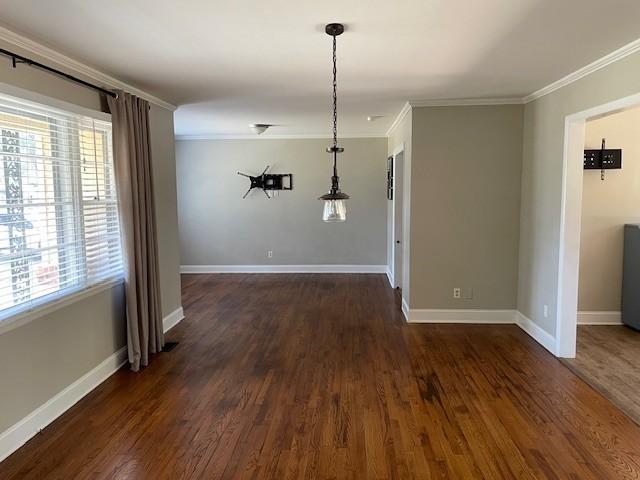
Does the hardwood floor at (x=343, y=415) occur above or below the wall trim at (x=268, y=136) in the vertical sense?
below

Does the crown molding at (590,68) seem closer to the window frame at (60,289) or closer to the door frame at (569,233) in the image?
the door frame at (569,233)

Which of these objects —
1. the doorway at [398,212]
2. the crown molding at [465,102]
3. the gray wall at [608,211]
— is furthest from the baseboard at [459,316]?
the crown molding at [465,102]

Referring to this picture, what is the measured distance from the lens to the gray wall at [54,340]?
8.37 ft

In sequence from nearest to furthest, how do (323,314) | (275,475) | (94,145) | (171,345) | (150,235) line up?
(275,475) → (94,145) → (150,235) → (171,345) → (323,314)

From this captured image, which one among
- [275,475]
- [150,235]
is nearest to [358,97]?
[150,235]

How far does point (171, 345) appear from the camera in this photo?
4277 mm

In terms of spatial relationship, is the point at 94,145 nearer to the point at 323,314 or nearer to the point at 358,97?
the point at 358,97

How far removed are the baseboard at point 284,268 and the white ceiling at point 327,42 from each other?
396cm

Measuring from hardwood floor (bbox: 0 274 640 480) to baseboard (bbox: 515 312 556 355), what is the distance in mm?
76

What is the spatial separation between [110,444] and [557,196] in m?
4.03

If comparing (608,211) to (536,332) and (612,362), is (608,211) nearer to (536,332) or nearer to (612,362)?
(536,332)

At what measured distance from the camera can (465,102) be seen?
15.1 ft

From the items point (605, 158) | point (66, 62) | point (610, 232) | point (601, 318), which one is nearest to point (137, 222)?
point (66, 62)

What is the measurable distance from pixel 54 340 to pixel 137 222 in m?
1.18
